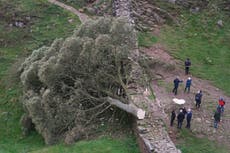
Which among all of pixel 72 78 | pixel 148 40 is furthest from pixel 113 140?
pixel 148 40

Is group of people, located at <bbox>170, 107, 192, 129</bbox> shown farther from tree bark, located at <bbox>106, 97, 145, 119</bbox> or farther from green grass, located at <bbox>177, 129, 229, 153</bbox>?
tree bark, located at <bbox>106, 97, 145, 119</bbox>

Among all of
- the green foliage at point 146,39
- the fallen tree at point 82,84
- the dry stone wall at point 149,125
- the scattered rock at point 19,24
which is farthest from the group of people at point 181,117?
the scattered rock at point 19,24

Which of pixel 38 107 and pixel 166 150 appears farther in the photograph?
pixel 38 107

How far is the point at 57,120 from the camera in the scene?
23891 mm

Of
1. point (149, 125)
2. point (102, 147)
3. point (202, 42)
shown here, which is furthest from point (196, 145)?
point (202, 42)

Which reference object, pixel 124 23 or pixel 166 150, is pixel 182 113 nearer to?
pixel 166 150

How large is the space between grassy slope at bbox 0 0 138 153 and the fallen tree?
1.56 metres

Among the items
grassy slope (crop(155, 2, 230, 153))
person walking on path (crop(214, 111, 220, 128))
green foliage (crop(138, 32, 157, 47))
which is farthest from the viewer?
green foliage (crop(138, 32, 157, 47))

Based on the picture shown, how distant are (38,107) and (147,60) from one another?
9196mm

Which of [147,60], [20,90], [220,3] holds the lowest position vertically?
[20,90]

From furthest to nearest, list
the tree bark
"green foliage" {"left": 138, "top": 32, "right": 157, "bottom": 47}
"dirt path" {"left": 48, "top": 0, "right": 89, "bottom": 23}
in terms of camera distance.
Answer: "dirt path" {"left": 48, "top": 0, "right": 89, "bottom": 23} < "green foliage" {"left": 138, "top": 32, "right": 157, "bottom": 47} < the tree bark

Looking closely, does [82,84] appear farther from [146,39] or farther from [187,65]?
Answer: [146,39]

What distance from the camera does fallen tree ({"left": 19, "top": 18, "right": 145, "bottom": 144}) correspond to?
23719 mm

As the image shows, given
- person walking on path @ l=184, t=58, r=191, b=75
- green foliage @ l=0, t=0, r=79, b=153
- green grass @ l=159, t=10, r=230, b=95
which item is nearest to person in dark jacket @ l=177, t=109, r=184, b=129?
green grass @ l=159, t=10, r=230, b=95
